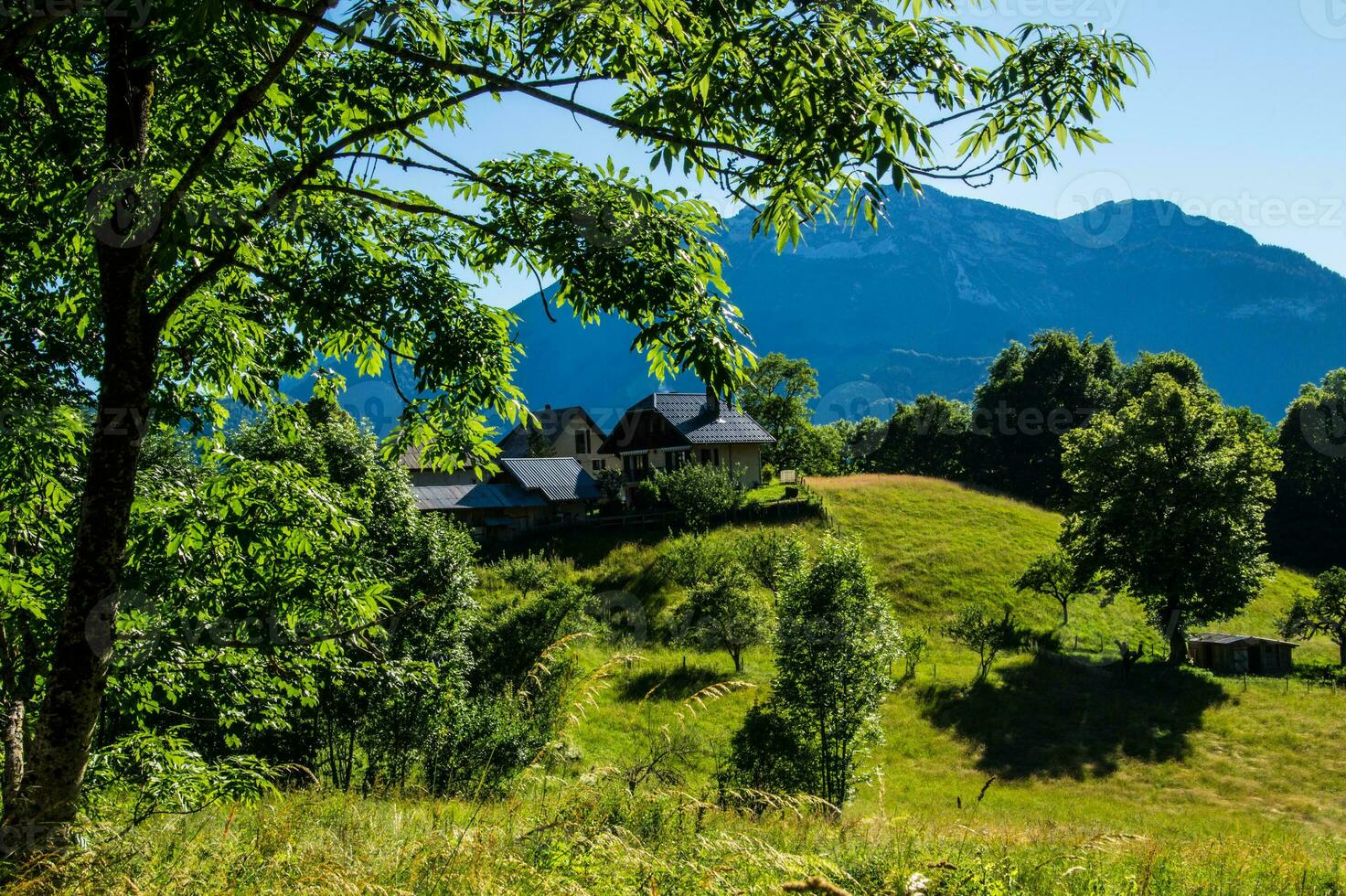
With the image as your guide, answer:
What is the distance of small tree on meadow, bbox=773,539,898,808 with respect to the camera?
2052cm

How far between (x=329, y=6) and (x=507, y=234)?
1.62m

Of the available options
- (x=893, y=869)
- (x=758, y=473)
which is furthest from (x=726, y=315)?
(x=758, y=473)

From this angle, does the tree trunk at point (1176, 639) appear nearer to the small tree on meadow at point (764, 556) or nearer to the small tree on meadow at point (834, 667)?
the small tree on meadow at point (764, 556)

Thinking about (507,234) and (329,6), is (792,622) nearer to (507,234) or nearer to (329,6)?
(507,234)

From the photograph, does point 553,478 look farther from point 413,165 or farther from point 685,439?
point 413,165

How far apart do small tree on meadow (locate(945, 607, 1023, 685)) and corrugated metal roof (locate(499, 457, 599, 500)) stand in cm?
3117

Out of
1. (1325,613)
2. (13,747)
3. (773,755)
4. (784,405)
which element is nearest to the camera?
(13,747)

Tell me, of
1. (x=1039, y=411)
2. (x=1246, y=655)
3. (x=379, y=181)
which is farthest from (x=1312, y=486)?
(x=379, y=181)

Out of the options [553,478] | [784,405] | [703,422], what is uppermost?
[784,405]

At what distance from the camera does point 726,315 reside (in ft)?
15.6

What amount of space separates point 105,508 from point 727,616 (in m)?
32.4

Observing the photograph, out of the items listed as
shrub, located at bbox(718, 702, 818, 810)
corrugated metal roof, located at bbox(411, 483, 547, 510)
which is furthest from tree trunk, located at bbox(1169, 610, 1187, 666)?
corrugated metal roof, located at bbox(411, 483, 547, 510)

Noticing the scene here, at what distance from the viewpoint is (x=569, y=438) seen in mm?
81750

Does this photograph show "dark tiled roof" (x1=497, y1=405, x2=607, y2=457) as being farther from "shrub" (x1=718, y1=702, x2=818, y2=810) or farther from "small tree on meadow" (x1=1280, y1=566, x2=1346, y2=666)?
"shrub" (x1=718, y1=702, x2=818, y2=810)
